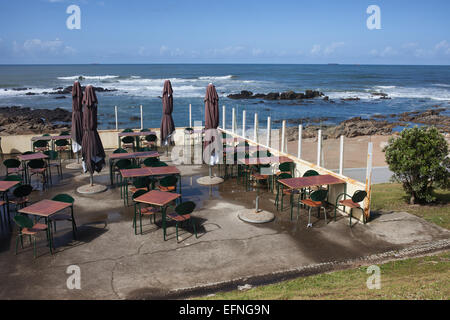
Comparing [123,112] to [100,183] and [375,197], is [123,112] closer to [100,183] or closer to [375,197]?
[100,183]

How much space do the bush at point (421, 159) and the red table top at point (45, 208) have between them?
27.2ft

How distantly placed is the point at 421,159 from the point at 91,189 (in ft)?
30.7

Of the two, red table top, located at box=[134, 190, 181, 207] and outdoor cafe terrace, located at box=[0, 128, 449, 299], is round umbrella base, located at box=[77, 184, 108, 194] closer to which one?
outdoor cafe terrace, located at box=[0, 128, 449, 299]

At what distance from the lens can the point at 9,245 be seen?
8039mm

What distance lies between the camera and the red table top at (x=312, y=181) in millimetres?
9445

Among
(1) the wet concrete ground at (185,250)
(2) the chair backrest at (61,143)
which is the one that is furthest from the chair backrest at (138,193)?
(2) the chair backrest at (61,143)

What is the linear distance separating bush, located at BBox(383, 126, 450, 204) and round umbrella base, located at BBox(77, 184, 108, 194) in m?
8.41

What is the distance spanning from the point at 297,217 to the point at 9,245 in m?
6.60

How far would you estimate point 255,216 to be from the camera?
9.55m

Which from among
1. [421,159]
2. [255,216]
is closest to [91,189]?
[255,216]

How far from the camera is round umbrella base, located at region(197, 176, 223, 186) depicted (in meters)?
12.6

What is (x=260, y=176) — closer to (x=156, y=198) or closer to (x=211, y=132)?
(x=211, y=132)

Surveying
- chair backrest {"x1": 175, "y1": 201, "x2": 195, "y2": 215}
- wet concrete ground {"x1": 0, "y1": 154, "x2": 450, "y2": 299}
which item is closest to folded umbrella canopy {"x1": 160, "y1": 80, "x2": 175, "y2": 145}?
wet concrete ground {"x1": 0, "y1": 154, "x2": 450, "y2": 299}
